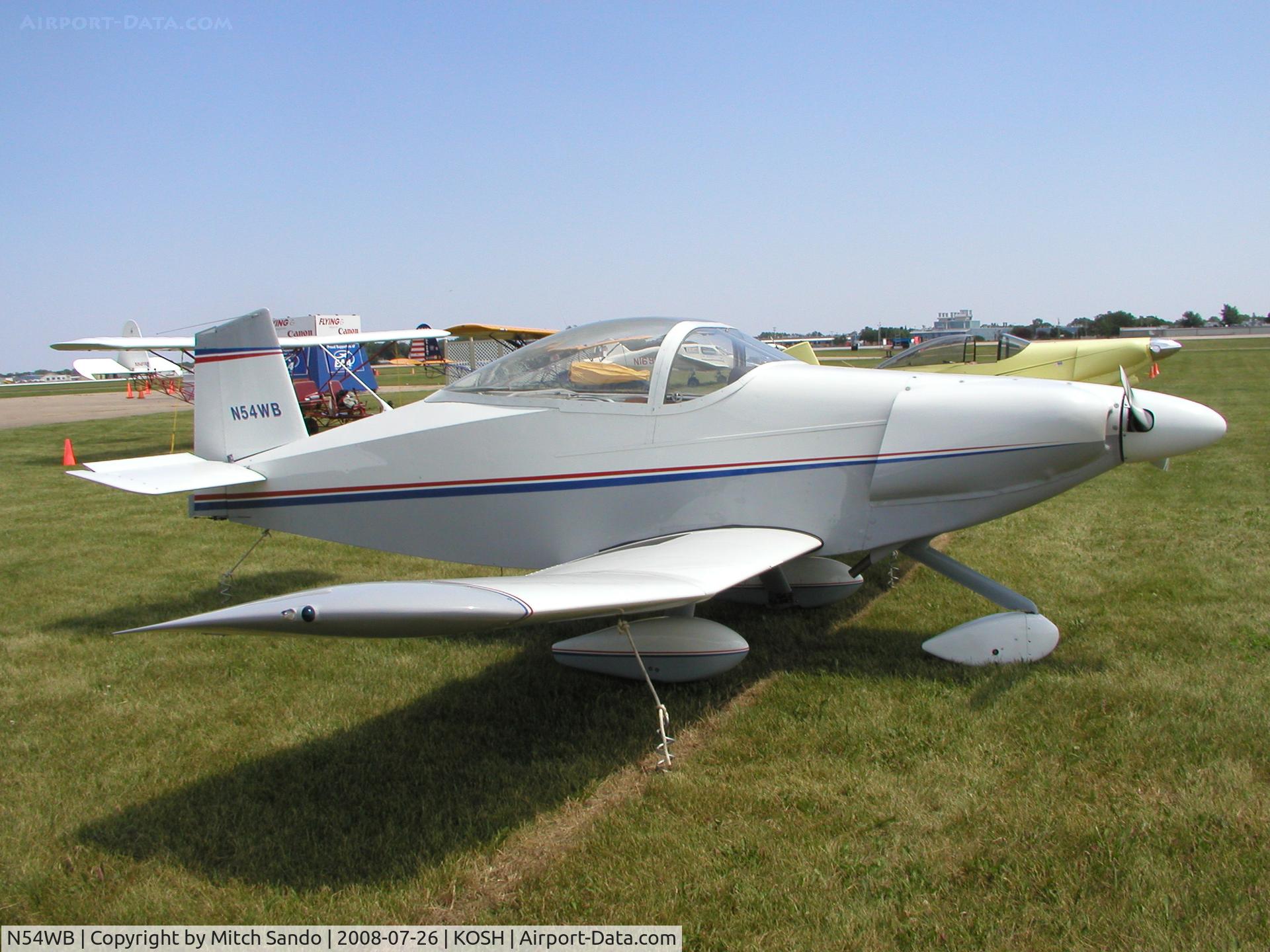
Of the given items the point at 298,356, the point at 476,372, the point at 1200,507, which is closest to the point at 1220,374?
the point at 1200,507

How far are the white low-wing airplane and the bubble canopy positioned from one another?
0.05 feet

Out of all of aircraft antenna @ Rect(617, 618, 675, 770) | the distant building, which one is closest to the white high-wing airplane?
aircraft antenna @ Rect(617, 618, 675, 770)

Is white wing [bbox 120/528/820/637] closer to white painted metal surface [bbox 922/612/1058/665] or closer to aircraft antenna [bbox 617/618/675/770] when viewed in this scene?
aircraft antenna [bbox 617/618/675/770]

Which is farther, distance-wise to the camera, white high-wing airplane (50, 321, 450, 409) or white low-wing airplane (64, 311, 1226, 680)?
white high-wing airplane (50, 321, 450, 409)

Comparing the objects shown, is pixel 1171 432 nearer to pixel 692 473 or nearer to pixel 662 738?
pixel 692 473

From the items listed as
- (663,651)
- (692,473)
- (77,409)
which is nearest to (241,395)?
(692,473)

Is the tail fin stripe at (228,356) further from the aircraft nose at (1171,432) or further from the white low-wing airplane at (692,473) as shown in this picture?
the aircraft nose at (1171,432)

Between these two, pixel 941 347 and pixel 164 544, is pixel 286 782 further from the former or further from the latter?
pixel 941 347

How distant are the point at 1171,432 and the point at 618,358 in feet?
9.42

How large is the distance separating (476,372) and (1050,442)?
3341mm

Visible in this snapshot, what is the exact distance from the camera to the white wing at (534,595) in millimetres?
2682

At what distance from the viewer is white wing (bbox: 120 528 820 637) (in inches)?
106

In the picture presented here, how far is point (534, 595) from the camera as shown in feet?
10.4

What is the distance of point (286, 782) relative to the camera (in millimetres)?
3639
